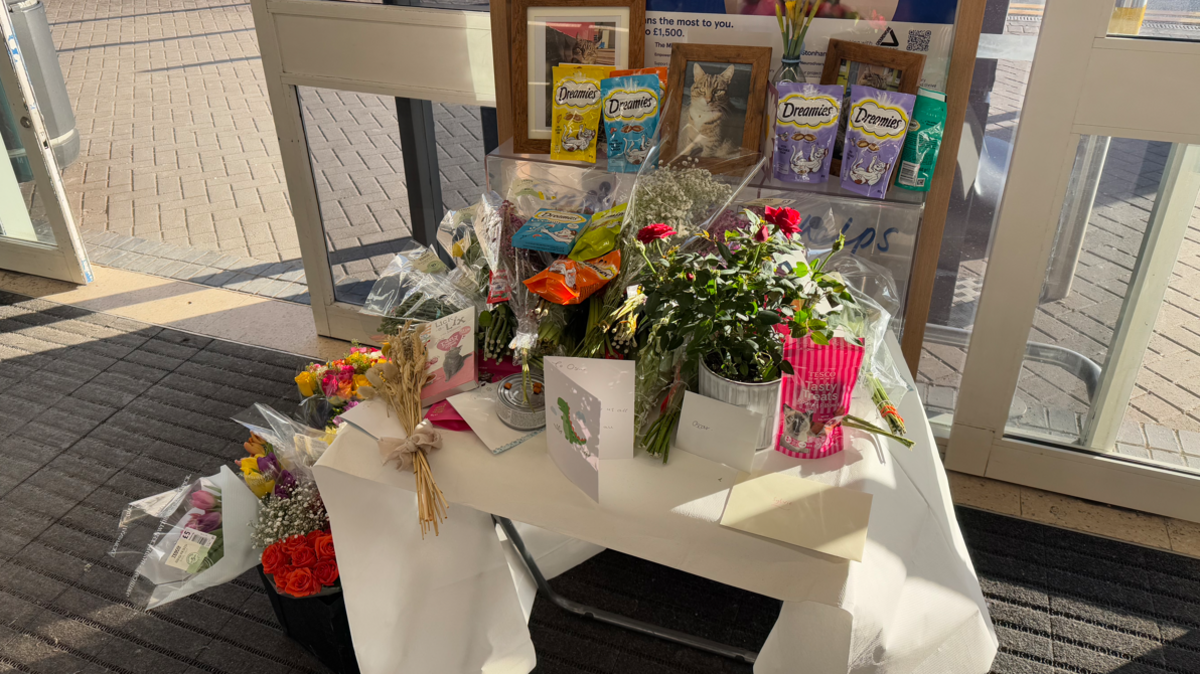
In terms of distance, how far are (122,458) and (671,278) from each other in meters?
2.09

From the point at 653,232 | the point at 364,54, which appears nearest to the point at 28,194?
the point at 364,54

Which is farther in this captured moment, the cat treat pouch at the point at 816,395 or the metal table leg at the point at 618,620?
the metal table leg at the point at 618,620

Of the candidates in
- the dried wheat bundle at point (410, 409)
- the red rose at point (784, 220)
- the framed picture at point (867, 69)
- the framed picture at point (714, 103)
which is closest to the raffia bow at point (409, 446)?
the dried wheat bundle at point (410, 409)

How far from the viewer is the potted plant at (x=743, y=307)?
1264 mm

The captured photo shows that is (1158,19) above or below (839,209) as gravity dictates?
above

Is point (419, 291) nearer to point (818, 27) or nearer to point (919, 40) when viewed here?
point (818, 27)

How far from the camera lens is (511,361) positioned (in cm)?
162

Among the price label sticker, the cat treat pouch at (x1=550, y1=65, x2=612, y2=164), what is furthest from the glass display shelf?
the price label sticker

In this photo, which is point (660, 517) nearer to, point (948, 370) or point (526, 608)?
point (526, 608)

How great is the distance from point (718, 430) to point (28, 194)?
345 cm

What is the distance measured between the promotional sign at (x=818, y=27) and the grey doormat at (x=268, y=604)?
50.6 inches

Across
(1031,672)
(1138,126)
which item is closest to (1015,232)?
(1138,126)

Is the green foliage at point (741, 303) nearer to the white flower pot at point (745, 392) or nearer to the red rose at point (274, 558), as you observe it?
the white flower pot at point (745, 392)

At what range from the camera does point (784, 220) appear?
1.34 m
